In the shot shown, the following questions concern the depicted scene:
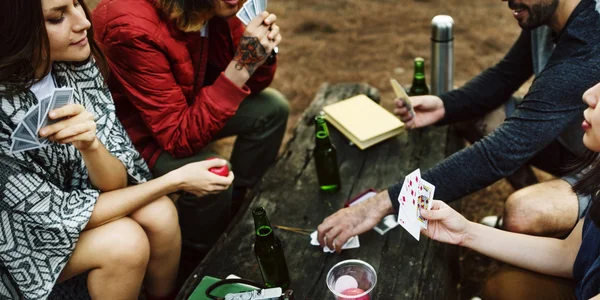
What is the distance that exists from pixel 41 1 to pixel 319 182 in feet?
3.93

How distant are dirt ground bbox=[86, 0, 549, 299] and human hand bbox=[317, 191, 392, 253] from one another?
68.6 inches

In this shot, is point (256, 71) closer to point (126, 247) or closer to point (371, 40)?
point (126, 247)

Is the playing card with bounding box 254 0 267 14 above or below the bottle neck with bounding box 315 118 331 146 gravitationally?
above

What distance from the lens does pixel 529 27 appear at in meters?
2.10

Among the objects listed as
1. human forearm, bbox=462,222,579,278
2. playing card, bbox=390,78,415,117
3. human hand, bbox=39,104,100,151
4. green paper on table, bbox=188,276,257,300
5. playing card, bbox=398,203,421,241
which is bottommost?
green paper on table, bbox=188,276,257,300

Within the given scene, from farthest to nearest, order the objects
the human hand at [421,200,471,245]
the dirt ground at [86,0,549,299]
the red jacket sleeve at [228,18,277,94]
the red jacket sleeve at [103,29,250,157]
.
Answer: the dirt ground at [86,0,549,299], the red jacket sleeve at [228,18,277,94], the red jacket sleeve at [103,29,250,157], the human hand at [421,200,471,245]

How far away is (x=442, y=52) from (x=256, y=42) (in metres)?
0.96

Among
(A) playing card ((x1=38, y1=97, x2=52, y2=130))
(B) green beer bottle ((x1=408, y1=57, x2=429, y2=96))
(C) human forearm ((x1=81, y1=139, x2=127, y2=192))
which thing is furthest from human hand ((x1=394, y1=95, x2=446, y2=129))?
(A) playing card ((x1=38, y1=97, x2=52, y2=130))

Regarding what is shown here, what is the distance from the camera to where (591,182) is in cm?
163

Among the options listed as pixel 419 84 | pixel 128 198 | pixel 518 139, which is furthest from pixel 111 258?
pixel 419 84

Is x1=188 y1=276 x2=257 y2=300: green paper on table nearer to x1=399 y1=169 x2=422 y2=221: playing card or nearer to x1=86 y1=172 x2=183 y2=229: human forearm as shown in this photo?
x1=86 y1=172 x2=183 y2=229: human forearm

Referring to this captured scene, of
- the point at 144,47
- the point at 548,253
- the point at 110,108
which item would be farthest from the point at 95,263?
the point at 548,253

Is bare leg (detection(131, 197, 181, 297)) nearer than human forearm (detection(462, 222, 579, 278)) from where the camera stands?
No

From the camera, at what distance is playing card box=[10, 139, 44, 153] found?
1639 mm
